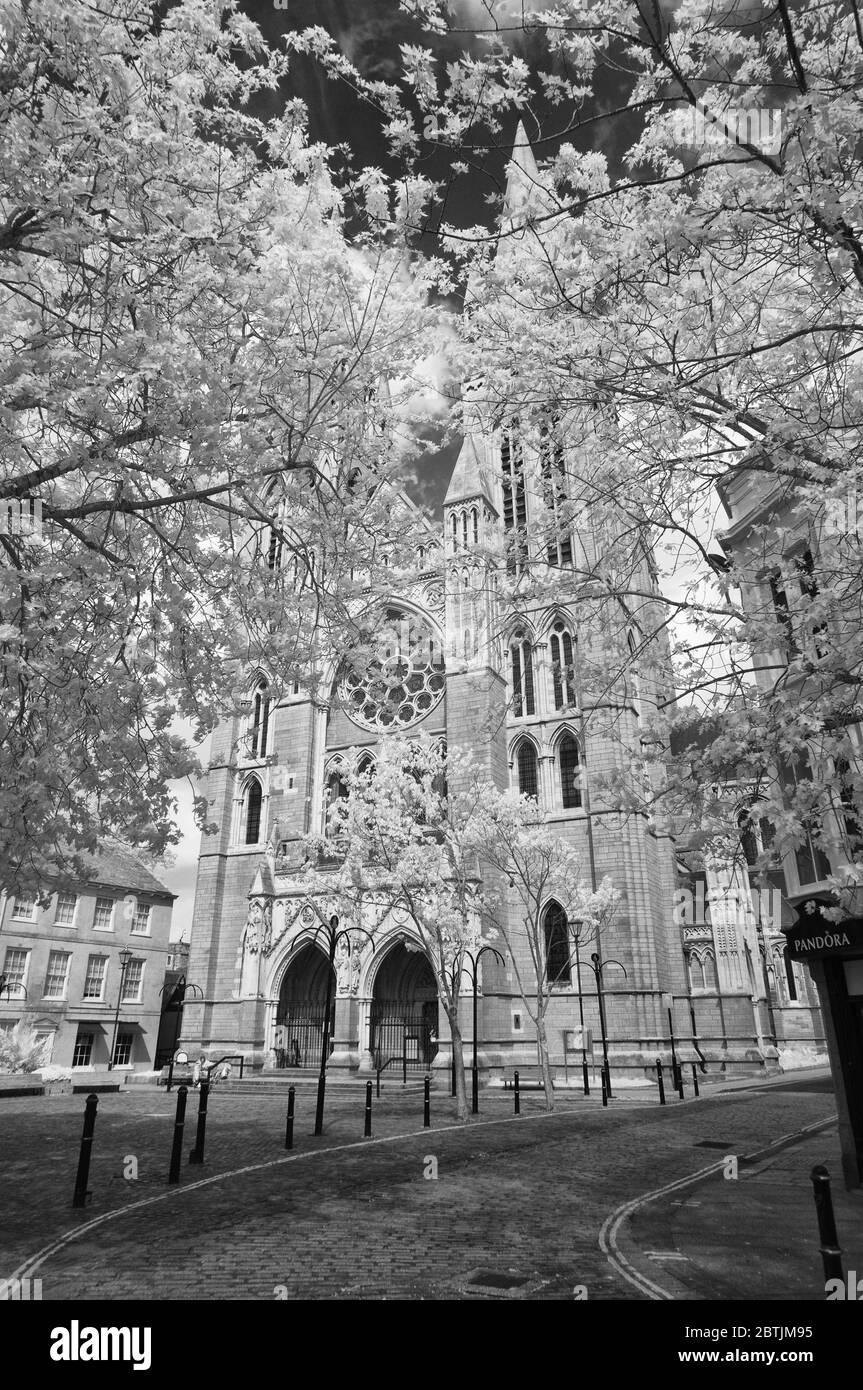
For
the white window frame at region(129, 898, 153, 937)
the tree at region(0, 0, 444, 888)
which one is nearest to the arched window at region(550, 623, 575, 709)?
the white window frame at region(129, 898, 153, 937)

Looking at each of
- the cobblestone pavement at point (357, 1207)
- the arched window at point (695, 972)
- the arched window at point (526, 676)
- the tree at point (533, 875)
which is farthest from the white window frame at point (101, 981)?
the arched window at point (695, 972)

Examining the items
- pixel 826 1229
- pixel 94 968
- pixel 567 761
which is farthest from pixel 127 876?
pixel 826 1229

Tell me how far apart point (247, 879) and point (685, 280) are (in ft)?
111

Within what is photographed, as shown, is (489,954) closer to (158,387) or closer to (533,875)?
(533,875)

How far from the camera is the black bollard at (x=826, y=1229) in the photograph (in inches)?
193

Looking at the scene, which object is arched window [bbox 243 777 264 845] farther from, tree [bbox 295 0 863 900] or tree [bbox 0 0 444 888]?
tree [bbox 295 0 863 900]

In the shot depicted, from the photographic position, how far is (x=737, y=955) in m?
36.2

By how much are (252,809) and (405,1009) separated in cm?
1165

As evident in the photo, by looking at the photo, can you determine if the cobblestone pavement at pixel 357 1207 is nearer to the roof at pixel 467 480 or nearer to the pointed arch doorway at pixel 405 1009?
the pointed arch doorway at pixel 405 1009

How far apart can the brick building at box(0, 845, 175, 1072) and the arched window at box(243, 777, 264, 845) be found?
5.98 meters

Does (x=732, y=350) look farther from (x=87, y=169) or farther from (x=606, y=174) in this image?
(x=87, y=169)

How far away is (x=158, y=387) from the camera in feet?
22.9

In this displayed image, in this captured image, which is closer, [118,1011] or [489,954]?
[489,954]
